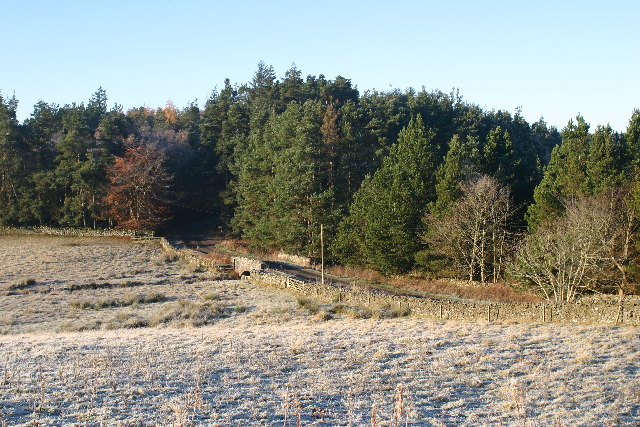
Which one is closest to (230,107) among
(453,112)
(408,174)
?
(453,112)

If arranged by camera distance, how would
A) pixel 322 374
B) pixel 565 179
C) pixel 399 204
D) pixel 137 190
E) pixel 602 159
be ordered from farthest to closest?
pixel 137 190, pixel 399 204, pixel 565 179, pixel 602 159, pixel 322 374

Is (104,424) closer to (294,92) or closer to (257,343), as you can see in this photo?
(257,343)

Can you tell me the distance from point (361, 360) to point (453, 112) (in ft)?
257

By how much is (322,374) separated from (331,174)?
171ft

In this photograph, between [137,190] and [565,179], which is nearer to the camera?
[565,179]

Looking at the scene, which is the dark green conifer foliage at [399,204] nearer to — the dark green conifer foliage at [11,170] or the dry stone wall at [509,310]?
the dry stone wall at [509,310]

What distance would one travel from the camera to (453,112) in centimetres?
9294

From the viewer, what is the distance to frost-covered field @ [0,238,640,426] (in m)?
14.5

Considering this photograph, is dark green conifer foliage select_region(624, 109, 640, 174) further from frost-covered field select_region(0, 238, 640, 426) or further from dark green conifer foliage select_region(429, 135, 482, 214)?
frost-covered field select_region(0, 238, 640, 426)

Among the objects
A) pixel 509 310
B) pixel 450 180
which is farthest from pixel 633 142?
pixel 509 310

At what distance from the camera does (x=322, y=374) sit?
61.3 feet

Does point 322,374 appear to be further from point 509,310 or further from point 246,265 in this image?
point 246,265

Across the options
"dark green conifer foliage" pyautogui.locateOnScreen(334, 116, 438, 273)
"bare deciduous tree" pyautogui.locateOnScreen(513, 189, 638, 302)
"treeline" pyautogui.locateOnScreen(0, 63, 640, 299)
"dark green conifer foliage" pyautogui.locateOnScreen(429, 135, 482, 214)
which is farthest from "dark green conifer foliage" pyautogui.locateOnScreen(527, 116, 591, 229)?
"dark green conifer foliage" pyautogui.locateOnScreen(334, 116, 438, 273)

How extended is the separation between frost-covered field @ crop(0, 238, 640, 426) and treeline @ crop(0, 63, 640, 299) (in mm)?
14809
